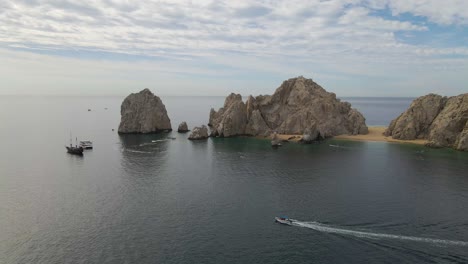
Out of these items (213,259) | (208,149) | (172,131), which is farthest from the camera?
(172,131)

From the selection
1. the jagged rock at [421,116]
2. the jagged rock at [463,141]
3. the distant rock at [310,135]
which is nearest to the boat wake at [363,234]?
the jagged rock at [463,141]

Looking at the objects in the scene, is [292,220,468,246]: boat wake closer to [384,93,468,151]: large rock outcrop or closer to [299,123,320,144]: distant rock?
[384,93,468,151]: large rock outcrop

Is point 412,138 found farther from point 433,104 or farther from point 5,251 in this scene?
point 5,251

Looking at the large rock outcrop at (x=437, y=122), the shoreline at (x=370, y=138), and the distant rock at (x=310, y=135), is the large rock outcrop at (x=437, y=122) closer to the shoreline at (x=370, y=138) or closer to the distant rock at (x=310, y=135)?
the shoreline at (x=370, y=138)

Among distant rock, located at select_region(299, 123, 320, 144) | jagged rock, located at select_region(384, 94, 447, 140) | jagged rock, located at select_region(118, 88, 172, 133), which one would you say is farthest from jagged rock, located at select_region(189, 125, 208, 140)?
jagged rock, located at select_region(384, 94, 447, 140)

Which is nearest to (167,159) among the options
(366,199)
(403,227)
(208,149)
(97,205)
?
(208,149)

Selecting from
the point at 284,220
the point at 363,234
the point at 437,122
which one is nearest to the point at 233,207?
the point at 284,220

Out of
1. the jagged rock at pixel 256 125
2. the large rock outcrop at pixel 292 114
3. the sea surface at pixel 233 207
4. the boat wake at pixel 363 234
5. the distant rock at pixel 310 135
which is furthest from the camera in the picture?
the jagged rock at pixel 256 125

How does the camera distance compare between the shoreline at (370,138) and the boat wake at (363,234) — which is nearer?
the boat wake at (363,234)
